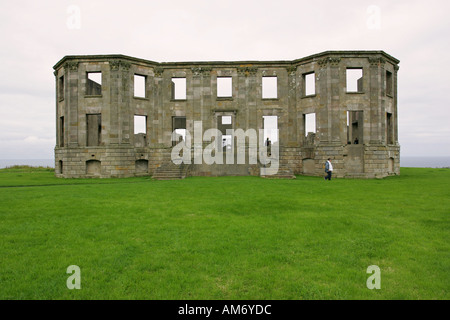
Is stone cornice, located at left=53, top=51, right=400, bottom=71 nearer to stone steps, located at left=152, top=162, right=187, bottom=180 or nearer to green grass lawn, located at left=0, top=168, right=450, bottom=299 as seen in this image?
stone steps, located at left=152, top=162, right=187, bottom=180

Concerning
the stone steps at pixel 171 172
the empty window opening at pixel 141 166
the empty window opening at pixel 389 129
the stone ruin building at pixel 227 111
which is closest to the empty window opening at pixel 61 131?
the stone ruin building at pixel 227 111

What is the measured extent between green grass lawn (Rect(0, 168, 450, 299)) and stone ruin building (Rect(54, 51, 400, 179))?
13487 millimetres

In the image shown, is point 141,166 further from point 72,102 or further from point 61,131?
point 61,131

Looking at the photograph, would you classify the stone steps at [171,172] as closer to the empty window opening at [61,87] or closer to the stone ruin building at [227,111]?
the stone ruin building at [227,111]

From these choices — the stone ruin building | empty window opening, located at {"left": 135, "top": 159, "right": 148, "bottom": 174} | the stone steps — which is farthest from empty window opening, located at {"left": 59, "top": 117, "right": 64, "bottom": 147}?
the stone steps

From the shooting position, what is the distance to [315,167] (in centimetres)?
2641

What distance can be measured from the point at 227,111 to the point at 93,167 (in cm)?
1377

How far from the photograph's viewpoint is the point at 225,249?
627 centimetres

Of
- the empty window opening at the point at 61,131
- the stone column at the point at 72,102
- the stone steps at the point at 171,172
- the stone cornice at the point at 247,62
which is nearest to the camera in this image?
the stone steps at the point at 171,172

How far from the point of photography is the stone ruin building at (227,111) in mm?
25547

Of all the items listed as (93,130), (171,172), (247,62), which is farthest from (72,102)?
(247,62)

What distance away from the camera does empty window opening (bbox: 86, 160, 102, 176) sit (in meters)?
26.5

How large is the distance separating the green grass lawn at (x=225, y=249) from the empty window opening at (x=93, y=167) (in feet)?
52.0
